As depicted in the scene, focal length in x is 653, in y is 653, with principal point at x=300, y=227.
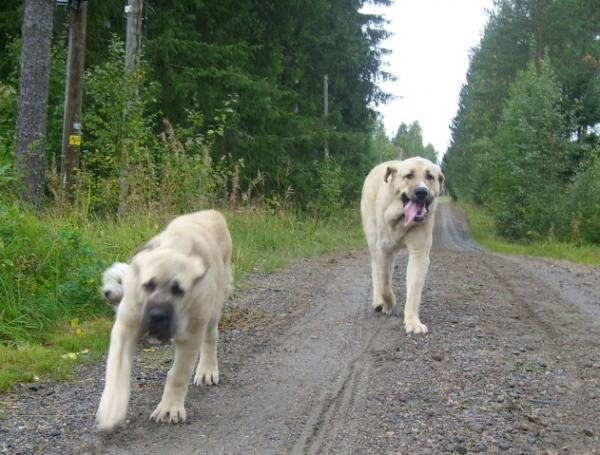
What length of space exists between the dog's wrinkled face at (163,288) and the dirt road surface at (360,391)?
0.69 m

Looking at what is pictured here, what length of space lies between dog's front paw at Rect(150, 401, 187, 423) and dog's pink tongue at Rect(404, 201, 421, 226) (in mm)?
3594

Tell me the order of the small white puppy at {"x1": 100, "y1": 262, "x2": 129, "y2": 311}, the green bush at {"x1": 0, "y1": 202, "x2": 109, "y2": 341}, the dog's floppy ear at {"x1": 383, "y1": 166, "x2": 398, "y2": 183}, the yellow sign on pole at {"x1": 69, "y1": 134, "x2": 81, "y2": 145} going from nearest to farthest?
the small white puppy at {"x1": 100, "y1": 262, "x2": 129, "y2": 311} → the green bush at {"x1": 0, "y1": 202, "x2": 109, "y2": 341} → the dog's floppy ear at {"x1": 383, "y1": 166, "x2": 398, "y2": 183} → the yellow sign on pole at {"x1": 69, "y1": 134, "x2": 81, "y2": 145}

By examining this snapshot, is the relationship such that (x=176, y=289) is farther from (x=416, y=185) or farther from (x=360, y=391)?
(x=416, y=185)

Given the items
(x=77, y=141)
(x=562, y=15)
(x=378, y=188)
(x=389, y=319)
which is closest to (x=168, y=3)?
(x=77, y=141)

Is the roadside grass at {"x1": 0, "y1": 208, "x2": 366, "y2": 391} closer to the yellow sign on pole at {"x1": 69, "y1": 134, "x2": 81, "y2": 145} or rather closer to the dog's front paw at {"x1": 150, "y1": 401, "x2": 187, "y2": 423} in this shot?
the dog's front paw at {"x1": 150, "y1": 401, "x2": 187, "y2": 423}

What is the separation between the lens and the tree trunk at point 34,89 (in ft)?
33.7

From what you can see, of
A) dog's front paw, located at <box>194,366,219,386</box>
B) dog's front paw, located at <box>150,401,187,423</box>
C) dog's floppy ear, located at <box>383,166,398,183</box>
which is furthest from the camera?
dog's floppy ear, located at <box>383,166,398,183</box>

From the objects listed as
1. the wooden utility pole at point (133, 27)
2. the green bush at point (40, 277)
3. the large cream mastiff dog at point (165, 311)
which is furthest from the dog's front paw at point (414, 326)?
the wooden utility pole at point (133, 27)

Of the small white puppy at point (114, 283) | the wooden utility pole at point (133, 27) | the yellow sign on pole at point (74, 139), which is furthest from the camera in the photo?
the wooden utility pole at point (133, 27)

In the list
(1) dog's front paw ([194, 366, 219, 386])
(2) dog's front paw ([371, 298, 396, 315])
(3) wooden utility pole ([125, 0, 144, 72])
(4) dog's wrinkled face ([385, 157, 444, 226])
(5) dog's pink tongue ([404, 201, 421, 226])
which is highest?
(3) wooden utility pole ([125, 0, 144, 72])

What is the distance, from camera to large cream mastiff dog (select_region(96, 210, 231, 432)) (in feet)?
11.5

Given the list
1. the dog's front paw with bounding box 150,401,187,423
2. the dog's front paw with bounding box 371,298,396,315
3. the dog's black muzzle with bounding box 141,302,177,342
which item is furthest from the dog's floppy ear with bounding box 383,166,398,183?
the dog's black muzzle with bounding box 141,302,177,342

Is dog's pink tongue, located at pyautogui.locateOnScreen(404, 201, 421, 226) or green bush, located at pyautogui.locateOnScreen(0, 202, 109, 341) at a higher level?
dog's pink tongue, located at pyautogui.locateOnScreen(404, 201, 421, 226)

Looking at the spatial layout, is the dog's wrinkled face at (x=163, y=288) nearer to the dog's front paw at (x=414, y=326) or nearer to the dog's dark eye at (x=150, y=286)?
the dog's dark eye at (x=150, y=286)
